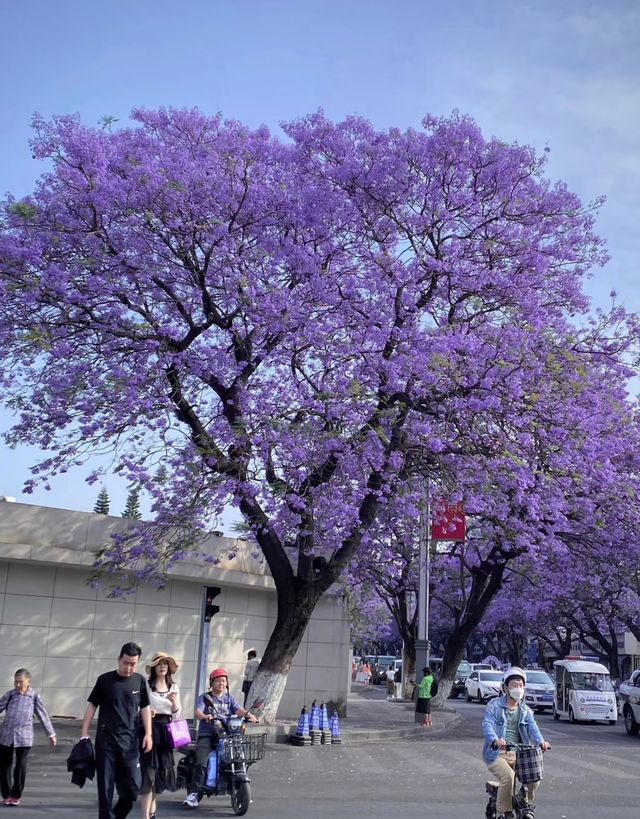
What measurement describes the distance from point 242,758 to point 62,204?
1079cm

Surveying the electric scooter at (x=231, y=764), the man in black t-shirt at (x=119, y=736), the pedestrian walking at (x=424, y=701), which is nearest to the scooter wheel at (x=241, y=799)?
the electric scooter at (x=231, y=764)

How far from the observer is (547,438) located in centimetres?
1767

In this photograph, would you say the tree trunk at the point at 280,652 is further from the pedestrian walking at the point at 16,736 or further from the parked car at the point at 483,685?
the parked car at the point at 483,685

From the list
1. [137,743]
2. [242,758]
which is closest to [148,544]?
[242,758]

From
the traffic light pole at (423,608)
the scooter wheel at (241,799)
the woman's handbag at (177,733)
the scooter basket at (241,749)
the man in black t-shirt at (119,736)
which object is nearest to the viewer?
the man in black t-shirt at (119,736)

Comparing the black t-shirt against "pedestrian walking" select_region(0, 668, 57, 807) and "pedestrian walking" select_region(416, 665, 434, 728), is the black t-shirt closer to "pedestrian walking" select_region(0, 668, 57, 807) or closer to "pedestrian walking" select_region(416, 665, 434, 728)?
"pedestrian walking" select_region(0, 668, 57, 807)

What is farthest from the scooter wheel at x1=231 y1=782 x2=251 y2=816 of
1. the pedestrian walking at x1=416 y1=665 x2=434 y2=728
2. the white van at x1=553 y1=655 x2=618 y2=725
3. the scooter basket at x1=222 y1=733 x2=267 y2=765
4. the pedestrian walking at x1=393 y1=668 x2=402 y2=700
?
the pedestrian walking at x1=393 y1=668 x2=402 y2=700

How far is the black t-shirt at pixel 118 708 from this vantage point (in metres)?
7.66

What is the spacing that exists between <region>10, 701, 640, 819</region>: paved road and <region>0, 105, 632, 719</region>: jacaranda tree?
124 inches

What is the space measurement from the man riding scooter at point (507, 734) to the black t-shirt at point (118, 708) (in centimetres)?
306

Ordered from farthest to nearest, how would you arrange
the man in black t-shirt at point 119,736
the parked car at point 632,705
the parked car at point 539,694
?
the parked car at point 539,694, the parked car at point 632,705, the man in black t-shirt at point 119,736

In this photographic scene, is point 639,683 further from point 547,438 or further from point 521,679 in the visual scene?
point 521,679

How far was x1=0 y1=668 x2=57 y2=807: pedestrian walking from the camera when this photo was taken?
10219mm

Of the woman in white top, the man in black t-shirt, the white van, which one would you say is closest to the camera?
the man in black t-shirt
